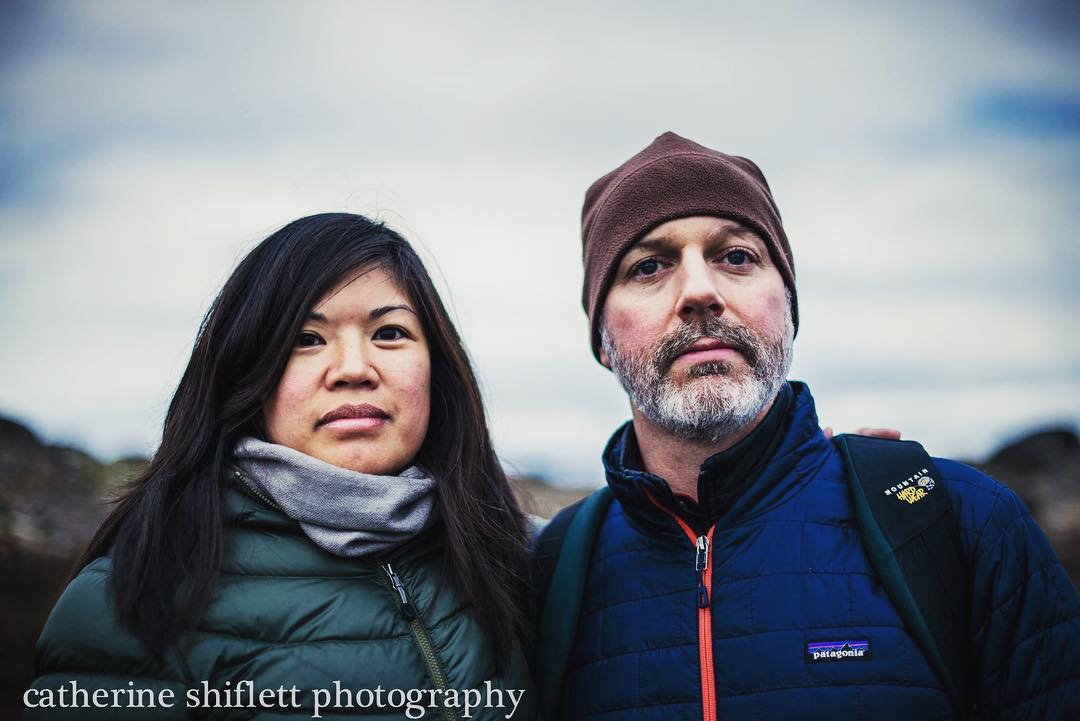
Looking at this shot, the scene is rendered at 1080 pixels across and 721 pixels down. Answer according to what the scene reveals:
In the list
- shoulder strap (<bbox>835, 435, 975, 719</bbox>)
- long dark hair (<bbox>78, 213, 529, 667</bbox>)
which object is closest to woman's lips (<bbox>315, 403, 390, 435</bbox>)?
long dark hair (<bbox>78, 213, 529, 667</bbox>)

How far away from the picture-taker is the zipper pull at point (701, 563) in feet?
8.35

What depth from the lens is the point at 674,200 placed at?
118 inches

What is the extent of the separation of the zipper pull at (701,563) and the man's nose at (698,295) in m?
0.78

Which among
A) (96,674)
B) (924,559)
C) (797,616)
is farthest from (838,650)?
Answer: (96,674)

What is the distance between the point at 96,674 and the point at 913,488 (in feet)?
8.05

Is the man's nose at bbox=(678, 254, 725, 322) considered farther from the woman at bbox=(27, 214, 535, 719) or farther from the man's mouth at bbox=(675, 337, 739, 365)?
the woman at bbox=(27, 214, 535, 719)

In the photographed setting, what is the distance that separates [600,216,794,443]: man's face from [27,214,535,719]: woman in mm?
673

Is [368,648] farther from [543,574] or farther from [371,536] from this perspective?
[543,574]

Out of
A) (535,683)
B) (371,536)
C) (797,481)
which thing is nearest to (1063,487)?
(797,481)

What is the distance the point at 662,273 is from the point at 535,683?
1568 mm

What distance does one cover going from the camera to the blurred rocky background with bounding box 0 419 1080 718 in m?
6.04

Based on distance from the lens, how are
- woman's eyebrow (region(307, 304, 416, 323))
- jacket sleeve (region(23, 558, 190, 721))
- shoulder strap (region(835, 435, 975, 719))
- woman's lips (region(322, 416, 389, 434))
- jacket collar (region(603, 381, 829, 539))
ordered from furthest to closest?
jacket collar (region(603, 381, 829, 539)) → woman's eyebrow (region(307, 304, 416, 323)) → woman's lips (region(322, 416, 389, 434)) → shoulder strap (region(835, 435, 975, 719)) → jacket sleeve (region(23, 558, 190, 721))

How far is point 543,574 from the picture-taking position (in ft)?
10.0

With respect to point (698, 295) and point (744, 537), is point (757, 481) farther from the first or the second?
point (698, 295)
